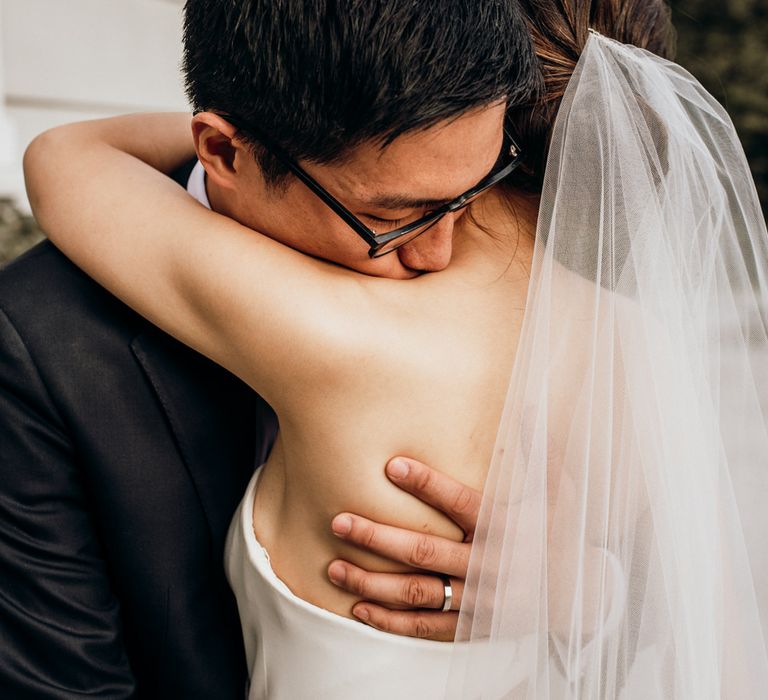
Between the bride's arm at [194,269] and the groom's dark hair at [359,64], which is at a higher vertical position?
the groom's dark hair at [359,64]

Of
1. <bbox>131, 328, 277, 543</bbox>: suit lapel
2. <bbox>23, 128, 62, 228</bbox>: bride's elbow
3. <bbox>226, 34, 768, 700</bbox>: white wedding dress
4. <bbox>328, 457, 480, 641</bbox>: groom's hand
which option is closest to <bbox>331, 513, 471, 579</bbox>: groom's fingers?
<bbox>328, 457, 480, 641</bbox>: groom's hand

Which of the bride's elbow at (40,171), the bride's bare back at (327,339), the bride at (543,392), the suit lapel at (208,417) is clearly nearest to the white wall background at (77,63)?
the bride's elbow at (40,171)

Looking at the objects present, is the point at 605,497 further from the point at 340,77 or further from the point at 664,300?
the point at 340,77

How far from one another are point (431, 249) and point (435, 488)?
398mm

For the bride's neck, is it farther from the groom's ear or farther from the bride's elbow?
the bride's elbow

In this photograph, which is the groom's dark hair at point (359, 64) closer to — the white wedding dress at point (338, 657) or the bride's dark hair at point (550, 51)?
the bride's dark hair at point (550, 51)

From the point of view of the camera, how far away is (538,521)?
1170 millimetres

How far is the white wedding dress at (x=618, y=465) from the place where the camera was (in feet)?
3.79

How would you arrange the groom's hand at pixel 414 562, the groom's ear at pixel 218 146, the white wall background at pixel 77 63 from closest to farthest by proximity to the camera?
the groom's hand at pixel 414 562, the groom's ear at pixel 218 146, the white wall background at pixel 77 63

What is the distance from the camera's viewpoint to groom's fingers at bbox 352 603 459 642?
1.31 m

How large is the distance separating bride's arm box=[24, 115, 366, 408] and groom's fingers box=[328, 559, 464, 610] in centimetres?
30

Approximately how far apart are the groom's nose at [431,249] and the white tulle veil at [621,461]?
16cm

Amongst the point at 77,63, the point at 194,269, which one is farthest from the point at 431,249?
the point at 77,63

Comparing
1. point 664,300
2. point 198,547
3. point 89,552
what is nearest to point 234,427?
point 198,547
